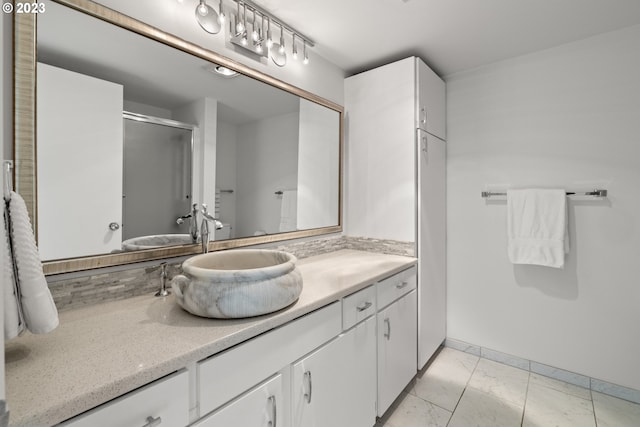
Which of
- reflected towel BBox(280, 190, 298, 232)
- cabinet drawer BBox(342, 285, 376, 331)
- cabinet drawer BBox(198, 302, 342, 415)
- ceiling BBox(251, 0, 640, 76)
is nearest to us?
cabinet drawer BBox(198, 302, 342, 415)

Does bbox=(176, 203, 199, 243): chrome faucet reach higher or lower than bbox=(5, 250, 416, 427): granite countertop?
higher

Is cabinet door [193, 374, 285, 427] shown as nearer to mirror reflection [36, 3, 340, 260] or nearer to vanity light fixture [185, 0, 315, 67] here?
mirror reflection [36, 3, 340, 260]

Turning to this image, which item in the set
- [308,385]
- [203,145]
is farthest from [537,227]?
[203,145]

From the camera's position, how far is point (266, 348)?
3.23 ft

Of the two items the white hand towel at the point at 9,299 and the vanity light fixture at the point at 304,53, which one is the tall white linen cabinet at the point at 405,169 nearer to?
the vanity light fixture at the point at 304,53

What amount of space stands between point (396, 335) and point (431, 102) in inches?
64.2

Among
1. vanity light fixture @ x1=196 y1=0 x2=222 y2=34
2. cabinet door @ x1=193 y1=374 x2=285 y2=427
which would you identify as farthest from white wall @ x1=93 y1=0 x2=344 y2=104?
cabinet door @ x1=193 y1=374 x2=285 y2=427

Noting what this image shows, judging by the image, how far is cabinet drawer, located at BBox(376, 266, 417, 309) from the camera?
1.60 meters

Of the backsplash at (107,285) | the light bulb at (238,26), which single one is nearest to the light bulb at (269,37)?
the light bulb at (238,26)

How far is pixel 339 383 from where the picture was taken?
4.26 feet

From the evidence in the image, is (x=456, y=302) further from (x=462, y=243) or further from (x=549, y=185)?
(x=549, y=185)

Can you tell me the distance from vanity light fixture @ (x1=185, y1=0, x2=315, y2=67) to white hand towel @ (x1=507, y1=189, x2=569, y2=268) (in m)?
1.80

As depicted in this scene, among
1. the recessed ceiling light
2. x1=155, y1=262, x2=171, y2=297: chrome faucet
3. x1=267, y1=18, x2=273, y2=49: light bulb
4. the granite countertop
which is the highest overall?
x1=267, y1=18, x2=273, y2=49: light bulb

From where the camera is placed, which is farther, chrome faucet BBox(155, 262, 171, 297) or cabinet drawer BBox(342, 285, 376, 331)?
cabinet drawer BBox(342, 285, 376, 331)
